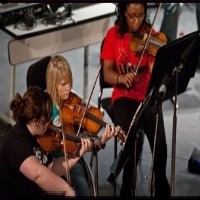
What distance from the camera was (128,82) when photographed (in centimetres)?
317

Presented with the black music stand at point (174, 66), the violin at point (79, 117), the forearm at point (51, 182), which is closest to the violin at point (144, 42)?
the black music stand at point (174, 66)

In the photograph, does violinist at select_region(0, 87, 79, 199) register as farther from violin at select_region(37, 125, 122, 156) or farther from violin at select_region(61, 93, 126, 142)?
violin at select_region(61, 93, 126, 142)

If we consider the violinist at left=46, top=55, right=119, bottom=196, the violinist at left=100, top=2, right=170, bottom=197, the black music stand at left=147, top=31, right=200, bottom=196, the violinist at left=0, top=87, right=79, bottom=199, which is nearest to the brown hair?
the violinist at left=0, top=87, right=79, bottom=199

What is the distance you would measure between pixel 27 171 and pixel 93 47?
8.90 feet

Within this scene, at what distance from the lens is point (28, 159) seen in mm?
2541

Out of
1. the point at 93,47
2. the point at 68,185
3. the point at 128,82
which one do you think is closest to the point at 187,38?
the point at 128,82

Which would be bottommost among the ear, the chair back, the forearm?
the forearm

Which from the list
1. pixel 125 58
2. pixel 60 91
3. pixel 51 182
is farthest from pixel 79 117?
pixel 51 182

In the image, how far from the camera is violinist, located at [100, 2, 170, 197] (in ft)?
10.6

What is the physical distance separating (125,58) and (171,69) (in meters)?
0.61

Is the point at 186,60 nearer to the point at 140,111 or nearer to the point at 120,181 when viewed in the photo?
the point at 140,111

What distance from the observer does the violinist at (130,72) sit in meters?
3.22

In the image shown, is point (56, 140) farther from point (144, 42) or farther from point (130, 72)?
point (144, 42)

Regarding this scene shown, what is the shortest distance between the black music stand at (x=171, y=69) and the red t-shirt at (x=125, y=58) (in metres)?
0.37
